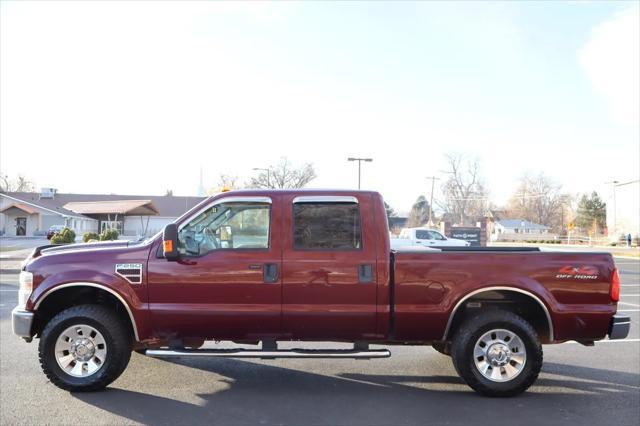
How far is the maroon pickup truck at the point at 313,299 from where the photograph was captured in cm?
512

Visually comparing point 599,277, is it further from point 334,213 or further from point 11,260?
point 11,260

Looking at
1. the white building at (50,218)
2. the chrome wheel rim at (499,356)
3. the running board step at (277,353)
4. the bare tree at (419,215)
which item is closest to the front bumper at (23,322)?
the running board step at (277,353)

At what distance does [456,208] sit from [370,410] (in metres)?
95.2

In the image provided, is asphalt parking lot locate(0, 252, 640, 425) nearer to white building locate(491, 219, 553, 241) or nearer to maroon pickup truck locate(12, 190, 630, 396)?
maroon pickup truck locate(12, 190, 630, 396)

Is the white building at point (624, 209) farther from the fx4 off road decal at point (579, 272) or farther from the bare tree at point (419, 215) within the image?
the fx4 off road decal at point (579, 272)

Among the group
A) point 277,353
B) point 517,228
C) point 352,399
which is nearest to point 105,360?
point 277,353

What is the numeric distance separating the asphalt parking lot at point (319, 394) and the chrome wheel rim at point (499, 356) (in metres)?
0.25

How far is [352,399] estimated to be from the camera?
5027mm

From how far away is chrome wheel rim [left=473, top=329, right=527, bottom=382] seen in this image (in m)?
5.14

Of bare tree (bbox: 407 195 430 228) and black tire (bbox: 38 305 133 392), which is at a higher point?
bare tree (bbox: 407 195 430 228)

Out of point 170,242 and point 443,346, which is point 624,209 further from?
point 170,242

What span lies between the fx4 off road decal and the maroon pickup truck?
0.4 inches

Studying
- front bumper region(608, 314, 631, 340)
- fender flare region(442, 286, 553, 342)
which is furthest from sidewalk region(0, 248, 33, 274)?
front bumper region(608, 314, 631, 340)

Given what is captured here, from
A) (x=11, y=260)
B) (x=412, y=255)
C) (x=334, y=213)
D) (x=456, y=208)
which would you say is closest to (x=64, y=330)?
(x=334, y=213)
